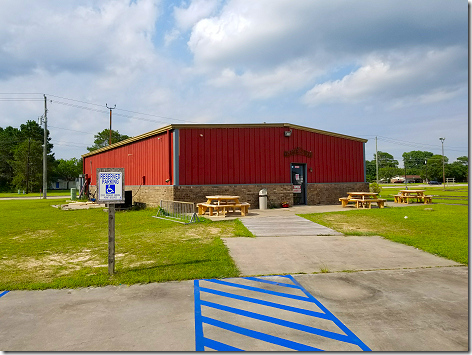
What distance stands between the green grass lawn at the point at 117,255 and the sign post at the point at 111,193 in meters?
0.46

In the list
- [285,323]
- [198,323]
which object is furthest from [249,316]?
[198,323]

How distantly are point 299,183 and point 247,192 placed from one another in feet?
12.9

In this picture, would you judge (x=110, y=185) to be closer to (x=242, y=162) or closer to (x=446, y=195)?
(x=242, y=162)

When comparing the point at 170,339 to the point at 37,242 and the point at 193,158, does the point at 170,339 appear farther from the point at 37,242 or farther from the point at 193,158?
the point at 193,158

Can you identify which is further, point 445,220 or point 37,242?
point 445,220

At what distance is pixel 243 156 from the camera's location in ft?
58.4

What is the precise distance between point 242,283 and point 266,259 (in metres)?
1.61

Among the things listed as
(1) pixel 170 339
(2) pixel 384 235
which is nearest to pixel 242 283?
(1) pixel 170 339

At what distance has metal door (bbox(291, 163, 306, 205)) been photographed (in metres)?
19.4

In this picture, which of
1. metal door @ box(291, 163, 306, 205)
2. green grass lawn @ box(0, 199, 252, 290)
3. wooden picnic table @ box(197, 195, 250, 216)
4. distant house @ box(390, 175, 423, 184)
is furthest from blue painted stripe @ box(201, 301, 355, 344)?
distant house @ box(390, 175, 423, 184)

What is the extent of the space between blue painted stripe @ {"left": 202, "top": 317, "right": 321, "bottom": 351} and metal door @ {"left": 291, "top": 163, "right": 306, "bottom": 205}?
16.0m

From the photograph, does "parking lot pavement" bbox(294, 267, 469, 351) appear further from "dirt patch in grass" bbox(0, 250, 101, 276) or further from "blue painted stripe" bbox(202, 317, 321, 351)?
"dirt patch in grass" bbox(0, 250, 101, 276)

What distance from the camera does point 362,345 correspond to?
3180mm

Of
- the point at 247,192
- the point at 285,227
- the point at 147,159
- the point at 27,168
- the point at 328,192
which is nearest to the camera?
the point at 285,227
